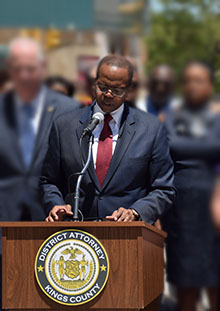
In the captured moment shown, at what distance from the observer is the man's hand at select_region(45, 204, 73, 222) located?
5285 millimetres

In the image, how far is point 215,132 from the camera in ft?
14.0

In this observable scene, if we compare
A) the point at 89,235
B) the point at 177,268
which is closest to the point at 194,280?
the point at 177,268

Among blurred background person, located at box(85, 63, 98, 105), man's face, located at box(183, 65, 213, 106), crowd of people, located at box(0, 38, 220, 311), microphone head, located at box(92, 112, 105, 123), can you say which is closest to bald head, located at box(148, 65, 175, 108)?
blurred background person, located at box(85, 63, 98, 105)

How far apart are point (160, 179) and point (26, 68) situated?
112 centimetres

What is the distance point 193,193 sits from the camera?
4.59m

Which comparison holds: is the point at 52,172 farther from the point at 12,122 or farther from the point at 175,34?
the point at 175,34

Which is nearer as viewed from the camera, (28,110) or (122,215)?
(122,215)

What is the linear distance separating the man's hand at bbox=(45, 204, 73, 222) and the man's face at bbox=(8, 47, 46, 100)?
2.77ft

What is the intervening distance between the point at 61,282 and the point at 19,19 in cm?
918

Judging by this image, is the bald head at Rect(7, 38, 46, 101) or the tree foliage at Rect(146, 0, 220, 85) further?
the tree foliage at Rect(146, 0, 220, 85)

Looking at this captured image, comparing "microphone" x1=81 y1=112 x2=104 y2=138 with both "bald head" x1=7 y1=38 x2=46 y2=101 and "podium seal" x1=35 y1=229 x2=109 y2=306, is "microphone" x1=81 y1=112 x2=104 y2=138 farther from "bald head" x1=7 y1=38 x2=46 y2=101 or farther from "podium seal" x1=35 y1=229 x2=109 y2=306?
"podium seal" x1=35 y1=229 x2=109 y2=306

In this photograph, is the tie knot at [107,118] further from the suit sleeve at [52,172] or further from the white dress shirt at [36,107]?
the white dress shirt at [36,107]

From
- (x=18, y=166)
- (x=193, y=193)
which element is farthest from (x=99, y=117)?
(x=193, y=193)

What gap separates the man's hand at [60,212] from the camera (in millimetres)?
5285
